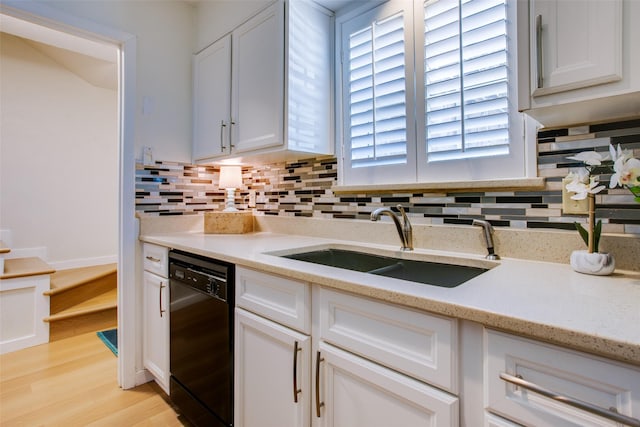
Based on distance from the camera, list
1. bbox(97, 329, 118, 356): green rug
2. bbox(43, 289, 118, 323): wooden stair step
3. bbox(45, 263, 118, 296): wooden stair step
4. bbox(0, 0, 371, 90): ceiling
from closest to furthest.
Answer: bbox(0, 0, 371, 90): ceiling < bbox(97, 329, 118, 356): green rug < bbox(43, 289, 118, 323): wooden stair step < bbox(45, 263, 118, 296): wooden stair step

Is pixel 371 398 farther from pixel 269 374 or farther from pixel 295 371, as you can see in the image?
pixel 269 374

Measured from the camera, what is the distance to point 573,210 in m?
1.02

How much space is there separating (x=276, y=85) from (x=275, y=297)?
3.53ft

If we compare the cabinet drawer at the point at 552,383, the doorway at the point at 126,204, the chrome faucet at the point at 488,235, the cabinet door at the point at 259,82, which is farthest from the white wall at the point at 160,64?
the cabinet drawer at the point at 552,383

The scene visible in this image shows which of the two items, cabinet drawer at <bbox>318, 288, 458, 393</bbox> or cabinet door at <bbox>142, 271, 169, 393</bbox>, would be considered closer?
cabinet drawer at <bbox>318, 288, 458, 393</bbox>

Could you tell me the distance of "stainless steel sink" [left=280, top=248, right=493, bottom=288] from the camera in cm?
120

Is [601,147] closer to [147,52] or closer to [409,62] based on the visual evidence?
[409,62]

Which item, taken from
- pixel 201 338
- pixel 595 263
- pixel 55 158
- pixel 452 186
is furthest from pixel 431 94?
pixel 55 158

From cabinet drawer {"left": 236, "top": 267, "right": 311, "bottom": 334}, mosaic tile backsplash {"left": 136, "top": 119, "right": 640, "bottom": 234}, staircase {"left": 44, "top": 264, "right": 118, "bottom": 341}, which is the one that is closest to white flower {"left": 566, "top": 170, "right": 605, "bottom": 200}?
mosaic tile backsplash {"left": 136, "top": 119, "right": 640, "bottom": 234}

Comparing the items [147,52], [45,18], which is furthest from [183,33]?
[45,18]

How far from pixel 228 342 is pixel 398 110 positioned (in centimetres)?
127

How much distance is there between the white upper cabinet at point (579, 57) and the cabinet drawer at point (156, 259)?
69.5 inches

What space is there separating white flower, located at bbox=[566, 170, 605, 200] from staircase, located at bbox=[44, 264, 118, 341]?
3321mm

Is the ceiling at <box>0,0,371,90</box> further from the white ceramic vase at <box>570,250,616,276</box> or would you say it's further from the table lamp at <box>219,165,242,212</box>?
the white ceramic vase at <box>570,250,616,276</box>
